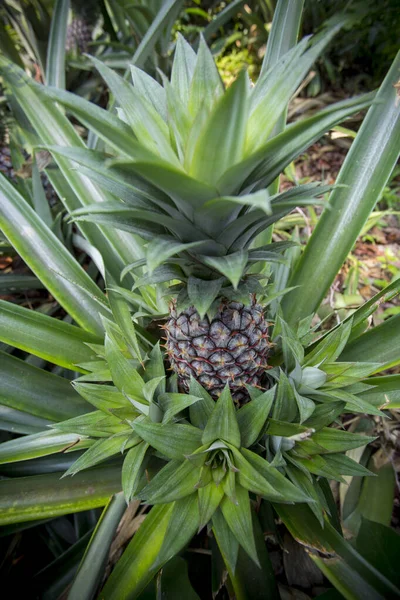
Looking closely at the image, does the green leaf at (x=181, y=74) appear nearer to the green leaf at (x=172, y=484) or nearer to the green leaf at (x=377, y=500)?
the green leaf at (x=172, y=484)

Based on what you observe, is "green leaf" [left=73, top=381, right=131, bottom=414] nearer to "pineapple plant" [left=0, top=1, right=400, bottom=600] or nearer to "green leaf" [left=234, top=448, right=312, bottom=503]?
"pineapple plant" [left=0, top=1, right=400, bottom=600]

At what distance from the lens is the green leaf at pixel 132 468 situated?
721mm

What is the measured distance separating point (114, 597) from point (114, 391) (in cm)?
43

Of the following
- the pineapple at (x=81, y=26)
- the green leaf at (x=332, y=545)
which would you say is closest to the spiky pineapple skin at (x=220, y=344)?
the green leaf at (x=332, y=545)

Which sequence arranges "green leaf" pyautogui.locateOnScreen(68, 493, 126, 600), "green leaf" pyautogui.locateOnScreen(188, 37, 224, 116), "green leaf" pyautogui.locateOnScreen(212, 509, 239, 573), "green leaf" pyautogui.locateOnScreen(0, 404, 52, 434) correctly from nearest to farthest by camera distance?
"green leaf" pyautogui.locateOnScreen(188, 37, 224, 116) < "green leaf" pyautogui.locateOnScreen(212, 509, 239, 573) < "green leaf" pyautogui.locateOnScreen(68, 493, 126, 600) < "green leaf" pyautogui.locateOnScreen(0, 404, 52, 434)

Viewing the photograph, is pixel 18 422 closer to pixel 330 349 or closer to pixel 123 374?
pixel 123 374

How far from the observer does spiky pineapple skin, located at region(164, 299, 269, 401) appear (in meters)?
0.77

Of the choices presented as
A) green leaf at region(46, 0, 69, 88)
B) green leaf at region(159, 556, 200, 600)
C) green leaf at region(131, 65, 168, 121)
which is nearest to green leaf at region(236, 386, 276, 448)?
green leaf at region(159, 556, 200, 600)

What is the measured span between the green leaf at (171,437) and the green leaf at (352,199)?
0.51m

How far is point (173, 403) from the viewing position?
31.1 inches

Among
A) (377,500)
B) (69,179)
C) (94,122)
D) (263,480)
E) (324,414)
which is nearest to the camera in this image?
(94,122)

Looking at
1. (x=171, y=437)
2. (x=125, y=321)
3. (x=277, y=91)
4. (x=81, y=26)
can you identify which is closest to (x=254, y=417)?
(x=171, y=437)

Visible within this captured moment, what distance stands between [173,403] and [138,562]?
363 mm

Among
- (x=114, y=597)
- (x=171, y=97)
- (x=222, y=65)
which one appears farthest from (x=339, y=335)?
(x=222, y=65)
